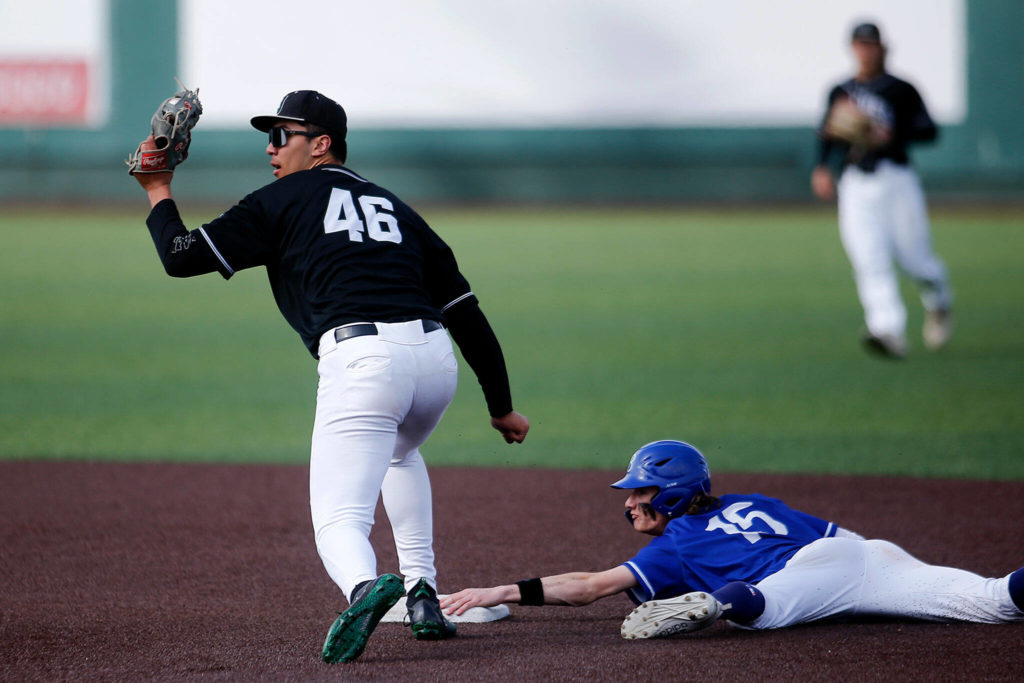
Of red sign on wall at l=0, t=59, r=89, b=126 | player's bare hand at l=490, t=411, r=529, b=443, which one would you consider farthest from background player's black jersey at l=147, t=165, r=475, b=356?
red sign on wall at l=0, t=59, r=89, b=126

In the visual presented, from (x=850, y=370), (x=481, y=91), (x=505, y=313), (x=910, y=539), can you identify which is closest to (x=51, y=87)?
(x=481, y=91)

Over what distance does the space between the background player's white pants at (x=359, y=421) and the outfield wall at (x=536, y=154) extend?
79.0 ft

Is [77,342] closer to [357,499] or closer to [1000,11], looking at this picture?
[357,499]

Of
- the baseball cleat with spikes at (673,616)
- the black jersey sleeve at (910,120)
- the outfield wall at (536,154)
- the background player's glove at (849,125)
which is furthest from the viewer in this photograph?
the outfield wall at (536,154)

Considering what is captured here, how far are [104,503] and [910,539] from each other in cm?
341

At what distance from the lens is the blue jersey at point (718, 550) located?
12.5 feet

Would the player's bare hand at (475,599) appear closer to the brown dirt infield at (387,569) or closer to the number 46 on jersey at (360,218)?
the brown dirt infield at (387,569)

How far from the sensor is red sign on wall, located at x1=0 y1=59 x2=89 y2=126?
29.0 metres

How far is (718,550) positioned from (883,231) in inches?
261

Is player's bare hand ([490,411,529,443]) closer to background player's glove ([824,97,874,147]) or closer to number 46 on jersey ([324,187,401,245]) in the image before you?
number 46 on jersey ([324,187,401,245])

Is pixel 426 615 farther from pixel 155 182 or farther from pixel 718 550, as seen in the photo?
pixel 155 182

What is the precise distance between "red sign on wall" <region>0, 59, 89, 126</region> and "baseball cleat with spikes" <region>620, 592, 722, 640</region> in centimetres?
2759

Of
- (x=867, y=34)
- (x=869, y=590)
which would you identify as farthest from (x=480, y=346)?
(x=867, y=34)

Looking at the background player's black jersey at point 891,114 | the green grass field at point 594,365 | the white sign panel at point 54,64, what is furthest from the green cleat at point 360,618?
the white sign panel at point 54,64
